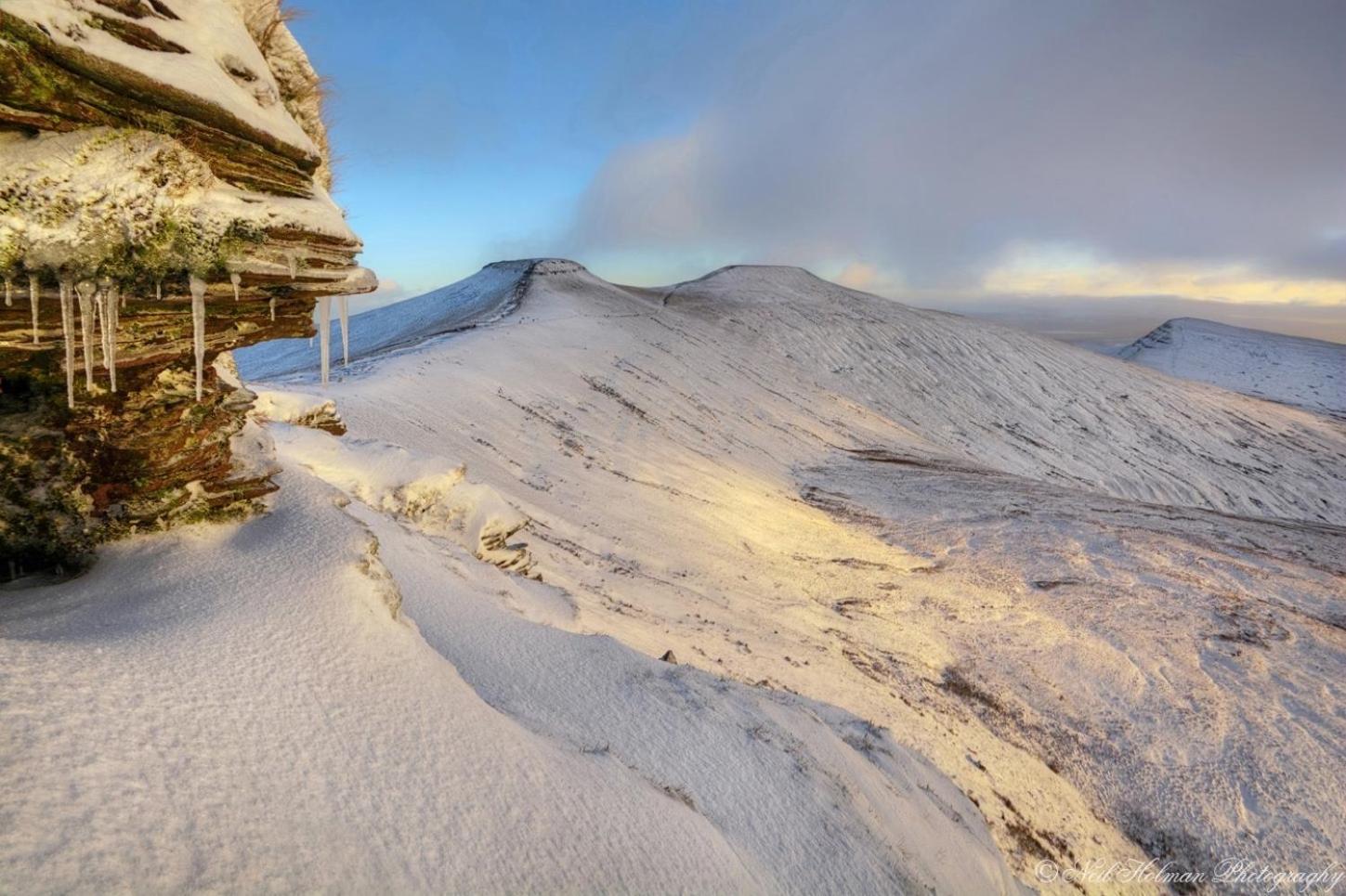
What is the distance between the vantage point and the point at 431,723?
3375 mm

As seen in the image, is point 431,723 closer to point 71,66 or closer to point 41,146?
point 41,146

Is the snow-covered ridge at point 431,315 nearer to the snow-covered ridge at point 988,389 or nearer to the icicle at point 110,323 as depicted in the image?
the snow-covered ridge at point 988,389

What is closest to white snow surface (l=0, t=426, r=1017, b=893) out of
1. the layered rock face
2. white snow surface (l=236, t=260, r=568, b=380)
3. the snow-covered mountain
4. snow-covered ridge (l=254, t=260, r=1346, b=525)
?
the layered rock face

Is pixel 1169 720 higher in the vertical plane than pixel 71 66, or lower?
lower

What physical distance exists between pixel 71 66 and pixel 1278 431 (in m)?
53.9

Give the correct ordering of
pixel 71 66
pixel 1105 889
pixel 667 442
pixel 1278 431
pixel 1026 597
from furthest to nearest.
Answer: pixel 1278 431
pixel 667 442
pixel 1026 597
pixel 1105 889
pixel 71 66

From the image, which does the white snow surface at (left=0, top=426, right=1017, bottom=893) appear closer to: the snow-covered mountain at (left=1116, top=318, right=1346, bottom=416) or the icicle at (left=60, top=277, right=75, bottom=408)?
the icicle at (left=60, top=277, right=75, bottom=408)

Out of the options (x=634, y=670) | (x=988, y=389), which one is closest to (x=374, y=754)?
(x=634, y=670)

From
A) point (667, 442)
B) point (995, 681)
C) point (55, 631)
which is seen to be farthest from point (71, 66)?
point (667, 442)

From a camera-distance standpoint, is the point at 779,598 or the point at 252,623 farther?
the point at 779,598

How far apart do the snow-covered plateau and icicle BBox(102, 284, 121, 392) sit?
1.30 meters

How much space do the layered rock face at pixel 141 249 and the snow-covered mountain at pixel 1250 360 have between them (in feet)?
219

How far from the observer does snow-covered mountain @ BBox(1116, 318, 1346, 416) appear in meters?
55.2

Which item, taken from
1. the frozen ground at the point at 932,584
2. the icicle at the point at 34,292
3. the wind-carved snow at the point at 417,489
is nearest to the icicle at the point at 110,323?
the icicle at the point at 34,292
